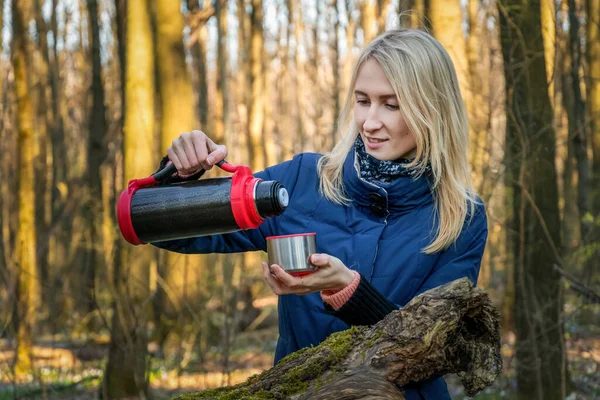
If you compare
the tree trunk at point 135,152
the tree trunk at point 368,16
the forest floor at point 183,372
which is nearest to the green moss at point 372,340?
Answer: the forest floor at point 183,372

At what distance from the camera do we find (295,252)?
7.11 ft

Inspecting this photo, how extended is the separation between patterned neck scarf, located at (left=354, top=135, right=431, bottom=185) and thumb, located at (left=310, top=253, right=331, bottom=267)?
1.60 ft

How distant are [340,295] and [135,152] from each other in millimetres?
5594

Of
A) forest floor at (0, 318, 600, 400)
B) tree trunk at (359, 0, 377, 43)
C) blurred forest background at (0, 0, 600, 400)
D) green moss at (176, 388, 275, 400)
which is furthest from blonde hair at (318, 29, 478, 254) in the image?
tree trunk at (359, 0, 377, 43)

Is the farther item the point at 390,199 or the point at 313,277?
the point at 390,199

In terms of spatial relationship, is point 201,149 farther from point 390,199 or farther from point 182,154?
point 390,199

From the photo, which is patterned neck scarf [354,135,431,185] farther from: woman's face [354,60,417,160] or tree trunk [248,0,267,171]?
tree trunk [248,0,267,171]

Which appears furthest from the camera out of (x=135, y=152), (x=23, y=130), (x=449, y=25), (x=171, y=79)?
(x=23, y=130)

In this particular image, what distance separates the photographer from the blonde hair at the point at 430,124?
8.36ft

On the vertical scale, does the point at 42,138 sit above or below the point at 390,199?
above

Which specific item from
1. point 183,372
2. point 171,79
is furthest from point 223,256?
point 171,79

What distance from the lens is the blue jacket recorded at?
2.54 meters

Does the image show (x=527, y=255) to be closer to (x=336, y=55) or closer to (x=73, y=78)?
(x=336, y=55)

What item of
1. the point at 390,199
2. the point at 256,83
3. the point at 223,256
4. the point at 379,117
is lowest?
the point at 223,256
